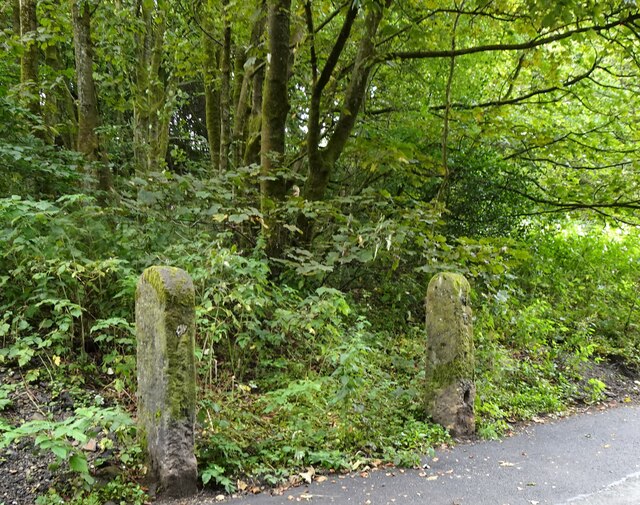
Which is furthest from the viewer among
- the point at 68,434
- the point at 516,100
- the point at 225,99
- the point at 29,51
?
the point at 225,99

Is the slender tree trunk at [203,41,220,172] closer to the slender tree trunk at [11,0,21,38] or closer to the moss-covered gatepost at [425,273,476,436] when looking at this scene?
the slender tree trunk at [11,0,21,38]

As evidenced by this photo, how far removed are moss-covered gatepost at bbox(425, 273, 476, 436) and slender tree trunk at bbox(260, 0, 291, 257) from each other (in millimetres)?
2549

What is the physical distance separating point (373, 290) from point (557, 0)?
4634mm

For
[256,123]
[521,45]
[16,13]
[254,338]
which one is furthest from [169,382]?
[16,13]

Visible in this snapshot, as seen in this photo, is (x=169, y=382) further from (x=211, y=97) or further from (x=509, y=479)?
(x=211, y=97)

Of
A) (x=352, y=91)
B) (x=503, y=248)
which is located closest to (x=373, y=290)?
(x=503, y=248)

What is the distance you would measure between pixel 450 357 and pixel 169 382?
2.61m

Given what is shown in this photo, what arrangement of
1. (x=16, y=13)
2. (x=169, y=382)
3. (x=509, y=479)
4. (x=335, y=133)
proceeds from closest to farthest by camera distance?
(x=169, y=382) < (x=509, y=479) < (x=335, y=133) < (x=16, y=13)

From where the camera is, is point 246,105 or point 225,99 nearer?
point 225,99

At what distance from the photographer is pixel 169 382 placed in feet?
9.77

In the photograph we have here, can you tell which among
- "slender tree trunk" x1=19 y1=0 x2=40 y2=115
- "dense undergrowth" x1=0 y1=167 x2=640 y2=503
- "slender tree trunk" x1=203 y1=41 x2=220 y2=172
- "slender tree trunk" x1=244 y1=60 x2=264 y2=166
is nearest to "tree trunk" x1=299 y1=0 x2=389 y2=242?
"dense undergrowth" x1=0 y1=167 x2=640 y2=503

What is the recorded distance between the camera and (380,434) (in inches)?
153

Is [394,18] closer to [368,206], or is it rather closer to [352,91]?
[352,91]

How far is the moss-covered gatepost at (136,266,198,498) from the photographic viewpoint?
116 inches
